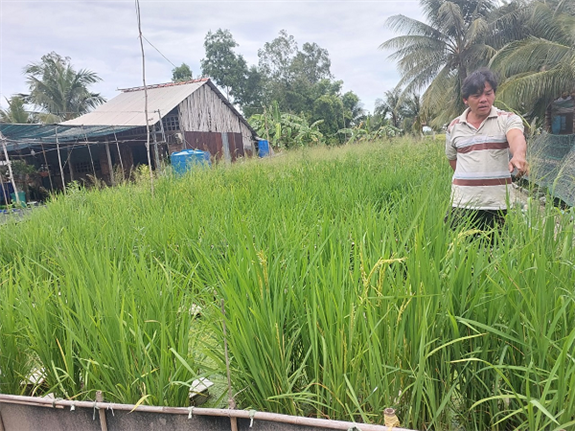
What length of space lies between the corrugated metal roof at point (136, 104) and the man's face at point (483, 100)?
40.5 feet

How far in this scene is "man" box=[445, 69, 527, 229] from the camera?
7.19 feet

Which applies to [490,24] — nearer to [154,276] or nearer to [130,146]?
[130,146]

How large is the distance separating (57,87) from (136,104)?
1272cm

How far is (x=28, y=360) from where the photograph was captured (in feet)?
5.17

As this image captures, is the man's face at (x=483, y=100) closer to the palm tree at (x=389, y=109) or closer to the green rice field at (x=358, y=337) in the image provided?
the green rice field at (x=358, y=337)

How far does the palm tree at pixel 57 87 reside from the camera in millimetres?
24781

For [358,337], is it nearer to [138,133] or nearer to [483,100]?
[483,100]

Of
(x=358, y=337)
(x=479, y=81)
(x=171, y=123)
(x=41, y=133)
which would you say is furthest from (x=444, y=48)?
(x=358, y=337)

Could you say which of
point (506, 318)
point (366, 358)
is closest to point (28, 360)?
point (366, 358)

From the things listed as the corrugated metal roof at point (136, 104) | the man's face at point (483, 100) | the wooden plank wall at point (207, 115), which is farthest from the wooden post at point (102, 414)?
the wooden plank wall at point (207, 115)

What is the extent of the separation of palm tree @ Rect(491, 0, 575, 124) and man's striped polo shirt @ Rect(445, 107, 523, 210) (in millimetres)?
10662

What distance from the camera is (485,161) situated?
2.29 metres

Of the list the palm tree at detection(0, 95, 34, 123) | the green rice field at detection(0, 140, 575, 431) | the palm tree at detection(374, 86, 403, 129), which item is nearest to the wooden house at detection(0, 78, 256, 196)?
the palm tree at detection(0, 95, 34, 123)

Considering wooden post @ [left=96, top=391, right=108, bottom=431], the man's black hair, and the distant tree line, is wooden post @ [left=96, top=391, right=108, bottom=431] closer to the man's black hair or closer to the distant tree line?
the man's black hair
